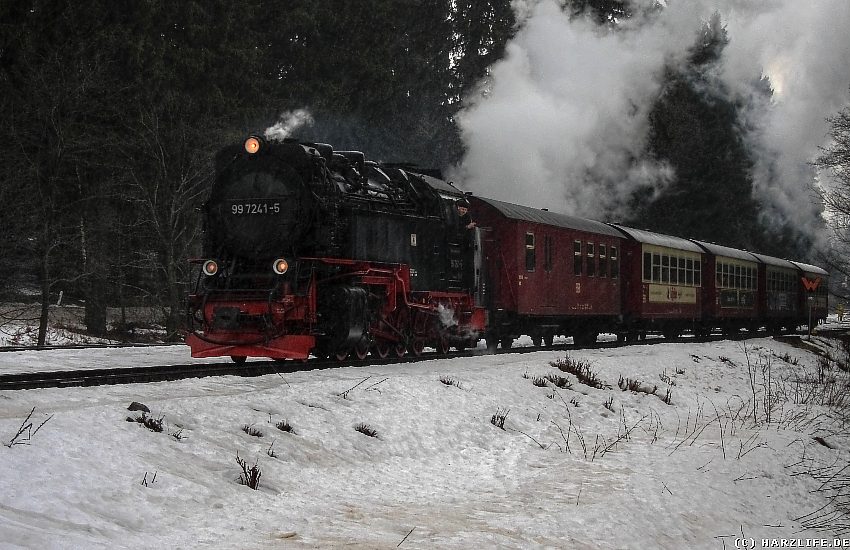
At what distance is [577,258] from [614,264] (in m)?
2.56

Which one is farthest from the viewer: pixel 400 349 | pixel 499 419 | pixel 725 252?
pixel 725 252

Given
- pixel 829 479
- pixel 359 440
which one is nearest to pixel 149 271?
pixel 359 440

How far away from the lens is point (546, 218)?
21406 mm

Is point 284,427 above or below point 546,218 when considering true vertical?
below

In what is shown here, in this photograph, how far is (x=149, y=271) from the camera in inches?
1069

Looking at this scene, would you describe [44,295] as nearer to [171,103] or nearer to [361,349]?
[171,103]

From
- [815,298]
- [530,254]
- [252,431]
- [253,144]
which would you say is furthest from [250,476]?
[815,298]

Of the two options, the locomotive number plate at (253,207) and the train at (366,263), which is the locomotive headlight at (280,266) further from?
the locomotive number plate at (253,207)

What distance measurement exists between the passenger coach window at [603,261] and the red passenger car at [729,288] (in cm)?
699

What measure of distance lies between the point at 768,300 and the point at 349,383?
90.8 ft

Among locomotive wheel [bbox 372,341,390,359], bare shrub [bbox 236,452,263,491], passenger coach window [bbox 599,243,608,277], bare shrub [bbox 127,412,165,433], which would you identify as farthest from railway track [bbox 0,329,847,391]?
passenger coach window [bbox 599,243,608,277]

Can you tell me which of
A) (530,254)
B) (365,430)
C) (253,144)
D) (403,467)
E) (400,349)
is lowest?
(403,467)

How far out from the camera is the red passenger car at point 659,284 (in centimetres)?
2516

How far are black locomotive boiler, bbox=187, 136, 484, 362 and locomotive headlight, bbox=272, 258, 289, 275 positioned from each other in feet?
0.05
